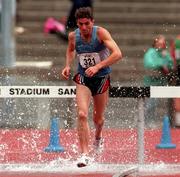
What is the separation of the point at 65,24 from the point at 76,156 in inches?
336

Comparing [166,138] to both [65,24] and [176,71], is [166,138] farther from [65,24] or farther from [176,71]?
[65,24]

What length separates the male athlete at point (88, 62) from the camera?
35.3ft

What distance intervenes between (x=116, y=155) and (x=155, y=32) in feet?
29.8

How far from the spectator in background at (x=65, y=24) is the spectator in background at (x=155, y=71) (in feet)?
14.1

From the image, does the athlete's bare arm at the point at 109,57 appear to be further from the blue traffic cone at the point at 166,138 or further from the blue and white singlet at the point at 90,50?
the blue traffic cone at the point at 166,138

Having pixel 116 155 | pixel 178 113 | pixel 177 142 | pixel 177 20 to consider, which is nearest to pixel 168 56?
pixel 178 113

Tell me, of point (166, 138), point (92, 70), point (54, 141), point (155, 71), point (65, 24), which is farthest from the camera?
point (65, 24)

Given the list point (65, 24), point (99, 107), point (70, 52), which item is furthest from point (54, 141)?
point (65, 24)

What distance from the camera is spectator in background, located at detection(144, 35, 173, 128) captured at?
15.1 m

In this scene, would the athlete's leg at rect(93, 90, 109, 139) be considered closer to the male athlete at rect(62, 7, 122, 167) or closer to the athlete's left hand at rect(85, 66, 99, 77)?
the male athlete at rect(62, 7, 122, 167)

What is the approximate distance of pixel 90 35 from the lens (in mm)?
10938

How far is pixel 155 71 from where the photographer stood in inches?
623

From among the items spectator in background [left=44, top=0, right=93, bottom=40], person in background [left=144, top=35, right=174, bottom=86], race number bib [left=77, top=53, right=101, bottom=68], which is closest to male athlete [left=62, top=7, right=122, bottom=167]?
race number bib [left=77, top=53, right=101, bottom=68]

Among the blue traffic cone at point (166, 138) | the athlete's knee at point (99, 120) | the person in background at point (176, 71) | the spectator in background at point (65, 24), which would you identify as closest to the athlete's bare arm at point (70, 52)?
the athlete's knee at point (99, 120)
